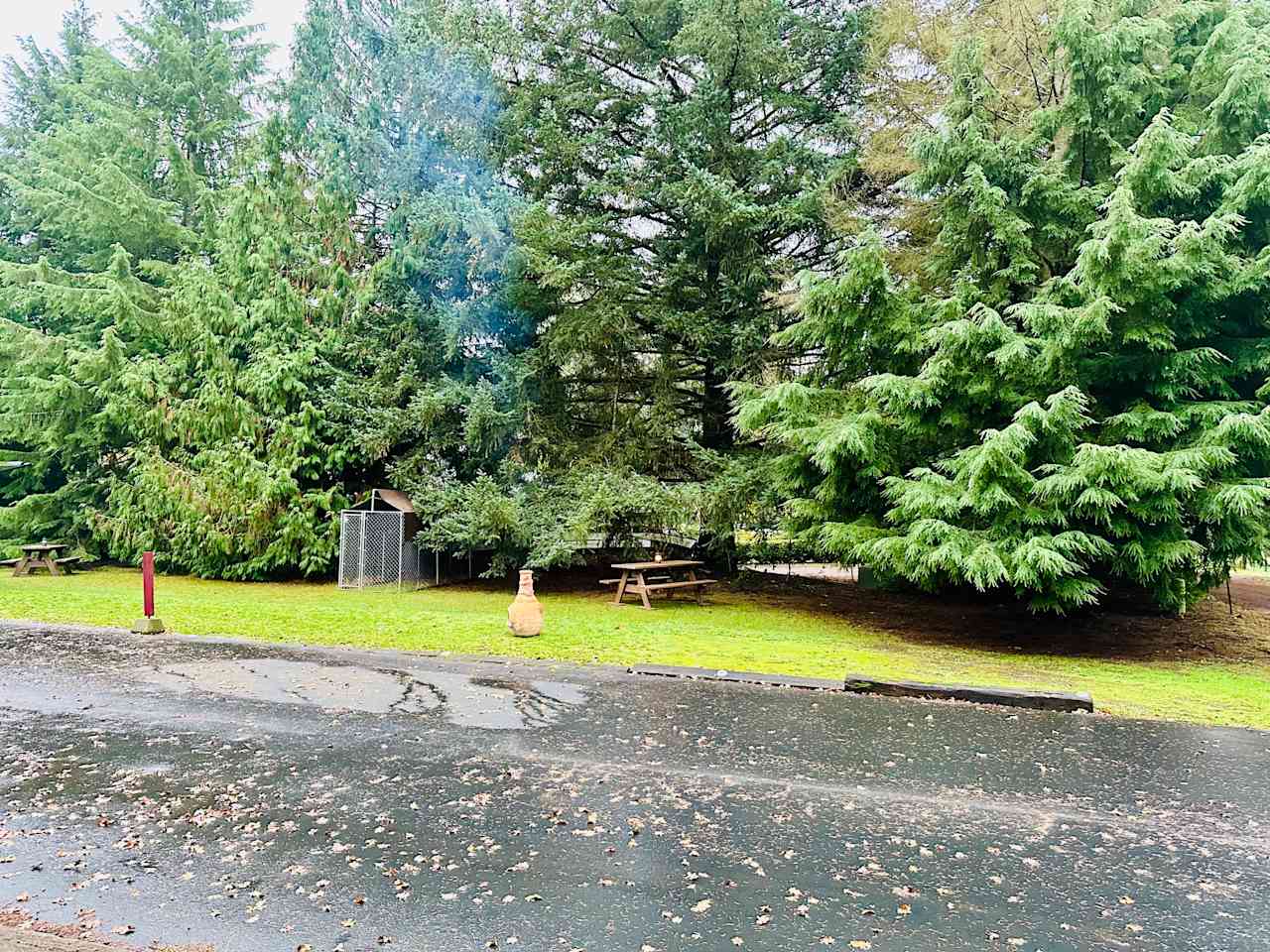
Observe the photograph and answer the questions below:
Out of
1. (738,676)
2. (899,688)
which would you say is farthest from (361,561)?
(899,688)

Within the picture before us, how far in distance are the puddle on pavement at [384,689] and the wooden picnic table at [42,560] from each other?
12529 mm

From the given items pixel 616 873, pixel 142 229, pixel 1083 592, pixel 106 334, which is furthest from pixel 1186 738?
pixel 142 229

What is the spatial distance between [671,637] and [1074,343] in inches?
235

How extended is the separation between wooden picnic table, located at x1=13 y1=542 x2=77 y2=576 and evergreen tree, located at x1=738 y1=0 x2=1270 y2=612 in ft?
51.1

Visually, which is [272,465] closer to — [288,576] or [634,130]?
[288,576]

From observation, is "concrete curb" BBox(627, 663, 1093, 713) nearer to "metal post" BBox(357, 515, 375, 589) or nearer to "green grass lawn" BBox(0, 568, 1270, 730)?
"green grass lawn" BBox(0, 568, 1270, 730)

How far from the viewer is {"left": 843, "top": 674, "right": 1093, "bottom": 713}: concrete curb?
628 centimetres

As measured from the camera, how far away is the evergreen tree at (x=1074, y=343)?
8805mm

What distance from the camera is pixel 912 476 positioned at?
1002 centimetres

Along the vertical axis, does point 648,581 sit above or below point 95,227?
below

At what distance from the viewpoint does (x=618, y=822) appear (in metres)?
3.81

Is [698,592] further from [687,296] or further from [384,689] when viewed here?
[384,689]

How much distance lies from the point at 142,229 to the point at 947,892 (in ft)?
72.9

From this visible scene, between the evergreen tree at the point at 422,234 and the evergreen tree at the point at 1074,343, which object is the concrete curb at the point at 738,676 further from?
the evergreen tree at the point at 422,234
